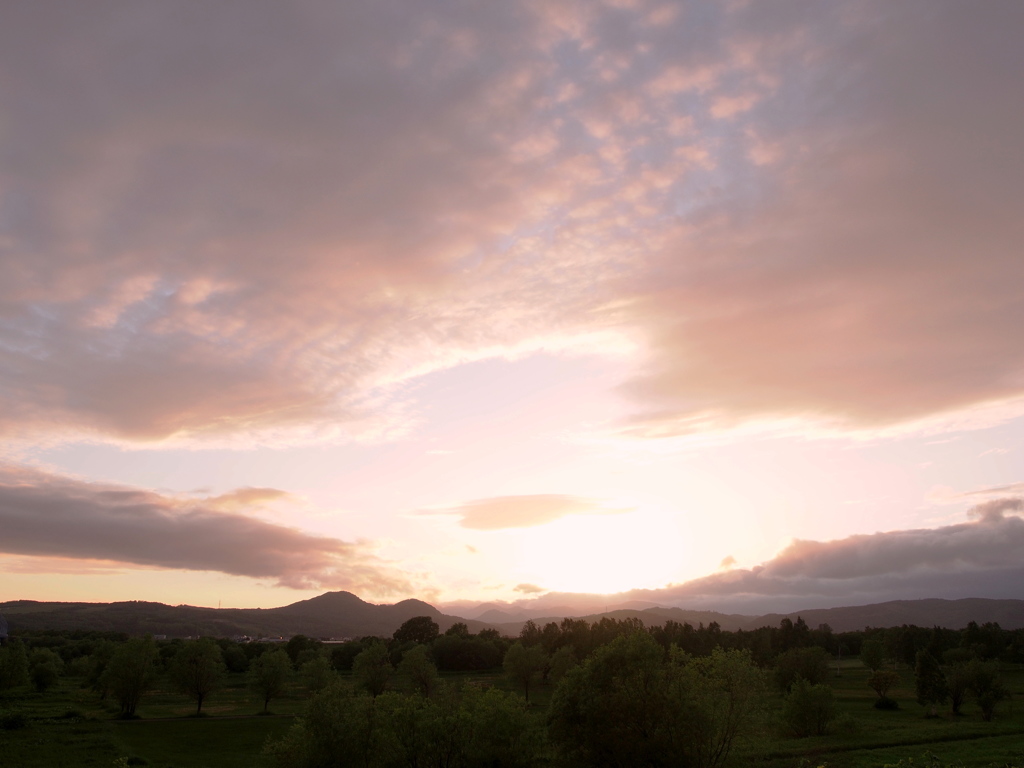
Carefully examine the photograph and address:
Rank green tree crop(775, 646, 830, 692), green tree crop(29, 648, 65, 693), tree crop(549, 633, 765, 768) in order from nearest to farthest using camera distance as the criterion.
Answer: tree crop(549, 633, 765, 768) → green tree crop(775, 646, 830, 692) → green tree crop(29, 648, 65, 693)

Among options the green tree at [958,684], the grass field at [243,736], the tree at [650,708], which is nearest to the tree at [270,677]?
the grass field at [243,736]

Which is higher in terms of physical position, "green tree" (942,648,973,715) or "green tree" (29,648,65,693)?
"green tree" (942,648,973,715)

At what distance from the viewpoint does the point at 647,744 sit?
38844mm

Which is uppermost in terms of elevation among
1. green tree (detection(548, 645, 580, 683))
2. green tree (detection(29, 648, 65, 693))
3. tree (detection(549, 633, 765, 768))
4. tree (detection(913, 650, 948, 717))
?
tree (detection(549, 633, 765, 768))

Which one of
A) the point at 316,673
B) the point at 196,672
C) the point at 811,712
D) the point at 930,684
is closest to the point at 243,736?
the point at 196,672

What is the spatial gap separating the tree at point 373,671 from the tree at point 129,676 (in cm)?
3189

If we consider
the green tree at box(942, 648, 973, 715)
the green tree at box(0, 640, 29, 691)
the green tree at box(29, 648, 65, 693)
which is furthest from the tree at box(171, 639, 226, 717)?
the green tree at box(942, 648, 973, 715)

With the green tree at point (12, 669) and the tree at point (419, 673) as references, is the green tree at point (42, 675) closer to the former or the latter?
the green tree at point (12, 669)

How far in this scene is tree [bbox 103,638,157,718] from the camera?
91438mm

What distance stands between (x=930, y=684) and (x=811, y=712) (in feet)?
80.4

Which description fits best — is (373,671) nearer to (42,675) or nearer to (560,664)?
(560,664)

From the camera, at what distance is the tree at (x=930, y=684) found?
86250 mm

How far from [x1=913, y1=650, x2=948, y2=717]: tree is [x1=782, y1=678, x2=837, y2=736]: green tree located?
19.8m

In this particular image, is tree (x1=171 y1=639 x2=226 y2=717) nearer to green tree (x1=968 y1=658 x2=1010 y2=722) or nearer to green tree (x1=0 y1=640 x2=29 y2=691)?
green tree (x1=0 y1=640 x2=29 y2=691)
